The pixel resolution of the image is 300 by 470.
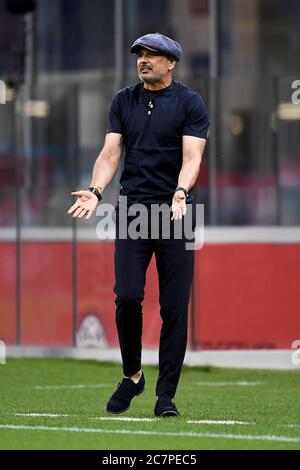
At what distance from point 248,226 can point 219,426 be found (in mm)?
6577

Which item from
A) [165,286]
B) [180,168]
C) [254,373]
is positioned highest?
[180,168]

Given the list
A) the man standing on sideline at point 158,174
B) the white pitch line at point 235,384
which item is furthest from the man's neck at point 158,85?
the white pitch line at point 235,384

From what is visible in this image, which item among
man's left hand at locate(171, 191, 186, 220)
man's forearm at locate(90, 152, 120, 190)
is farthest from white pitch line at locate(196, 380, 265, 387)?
man's left hand at locate(171, 191, 186, 220)

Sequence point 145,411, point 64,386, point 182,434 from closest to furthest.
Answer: point 182,434 < point 145,411 < point 64,386

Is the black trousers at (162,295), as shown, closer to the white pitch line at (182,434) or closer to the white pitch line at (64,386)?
the white pitch line at (182,434)

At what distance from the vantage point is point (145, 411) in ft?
29.1

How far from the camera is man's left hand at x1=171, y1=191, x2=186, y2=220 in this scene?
788cm

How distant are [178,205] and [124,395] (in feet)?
3.71

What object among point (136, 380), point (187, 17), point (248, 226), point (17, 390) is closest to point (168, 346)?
point (136, 380)

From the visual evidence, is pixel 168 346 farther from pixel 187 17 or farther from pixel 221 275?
pixel 187 17

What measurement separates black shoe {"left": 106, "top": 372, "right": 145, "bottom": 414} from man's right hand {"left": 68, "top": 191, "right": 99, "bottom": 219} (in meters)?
0.95

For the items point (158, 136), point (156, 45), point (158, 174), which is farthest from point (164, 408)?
point (156, 45)

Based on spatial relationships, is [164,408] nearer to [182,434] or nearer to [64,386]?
[182,434]

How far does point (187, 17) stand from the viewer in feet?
52.2
